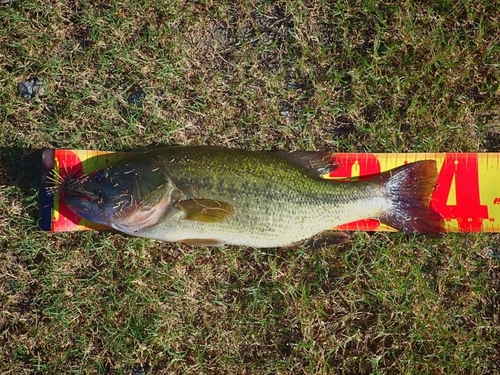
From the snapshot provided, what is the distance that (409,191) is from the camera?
3650mm

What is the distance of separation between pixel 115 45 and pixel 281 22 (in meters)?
1.41

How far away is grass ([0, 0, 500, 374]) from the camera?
3.89m

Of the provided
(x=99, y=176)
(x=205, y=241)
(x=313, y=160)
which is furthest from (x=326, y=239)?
(x=99, y=176)

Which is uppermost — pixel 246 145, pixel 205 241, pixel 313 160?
pixel 246 145

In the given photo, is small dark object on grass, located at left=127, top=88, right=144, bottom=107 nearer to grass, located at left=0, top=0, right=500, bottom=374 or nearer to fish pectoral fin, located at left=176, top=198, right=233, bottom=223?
grass, located at left=0, top=0, right=500, bottom=374

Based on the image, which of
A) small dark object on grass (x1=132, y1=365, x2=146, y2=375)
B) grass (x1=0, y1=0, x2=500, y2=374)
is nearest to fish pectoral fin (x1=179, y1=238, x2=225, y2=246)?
grass (x1=0, y1=0, x2=500, y2=374)

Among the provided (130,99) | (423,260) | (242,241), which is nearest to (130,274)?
(242,241)

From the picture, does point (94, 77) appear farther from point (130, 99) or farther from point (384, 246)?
point (384, 246)

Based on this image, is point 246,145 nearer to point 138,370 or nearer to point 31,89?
point 31,89

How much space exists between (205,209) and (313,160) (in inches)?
36.1

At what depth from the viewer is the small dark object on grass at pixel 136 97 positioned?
401 centimetres

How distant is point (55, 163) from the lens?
3740mm

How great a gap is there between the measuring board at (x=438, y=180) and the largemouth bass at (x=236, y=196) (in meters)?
0.20

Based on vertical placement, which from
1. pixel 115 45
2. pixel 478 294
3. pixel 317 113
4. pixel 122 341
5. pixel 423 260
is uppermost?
pixel 115 45
